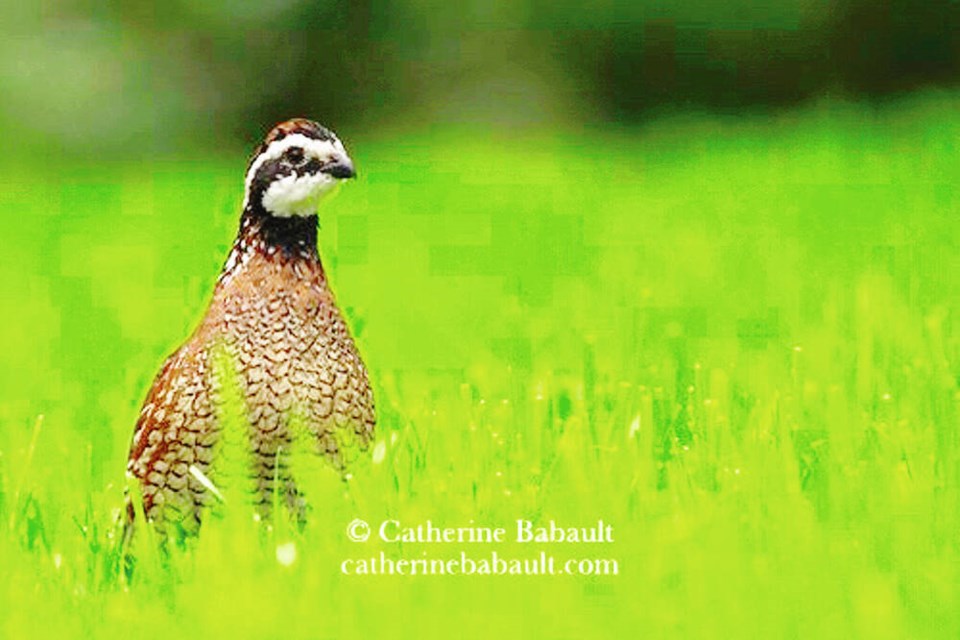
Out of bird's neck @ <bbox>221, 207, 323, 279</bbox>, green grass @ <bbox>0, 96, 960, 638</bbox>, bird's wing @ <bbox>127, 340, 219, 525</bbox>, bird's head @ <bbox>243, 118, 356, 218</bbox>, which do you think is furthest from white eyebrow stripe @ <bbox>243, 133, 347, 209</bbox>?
green grass @ <bbox>0, 96, 960, 638</bbox>

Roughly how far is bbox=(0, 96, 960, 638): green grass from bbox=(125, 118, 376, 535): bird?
80mm

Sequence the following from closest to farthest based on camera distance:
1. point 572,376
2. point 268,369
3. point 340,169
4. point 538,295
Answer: point 268,369
point 340,169
point 572,376
point 538,295

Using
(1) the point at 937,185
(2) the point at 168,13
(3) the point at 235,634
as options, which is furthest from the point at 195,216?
(3) the point at 235,634

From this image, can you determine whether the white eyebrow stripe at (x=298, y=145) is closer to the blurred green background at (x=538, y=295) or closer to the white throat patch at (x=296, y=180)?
the white throat patch at (x=296, y=180)

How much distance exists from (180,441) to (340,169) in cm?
65

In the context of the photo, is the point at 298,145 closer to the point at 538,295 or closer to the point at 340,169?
the point at 340,169

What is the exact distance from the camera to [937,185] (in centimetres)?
877

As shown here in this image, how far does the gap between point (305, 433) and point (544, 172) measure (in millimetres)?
5531

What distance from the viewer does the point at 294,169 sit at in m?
4.87

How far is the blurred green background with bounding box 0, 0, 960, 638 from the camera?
448 cm

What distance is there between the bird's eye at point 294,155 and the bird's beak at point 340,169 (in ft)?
0.18

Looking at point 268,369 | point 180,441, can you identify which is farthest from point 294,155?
point 180,441

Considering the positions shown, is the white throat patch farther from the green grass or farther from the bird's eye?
the green grass

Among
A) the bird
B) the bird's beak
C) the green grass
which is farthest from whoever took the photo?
the bird's beak
